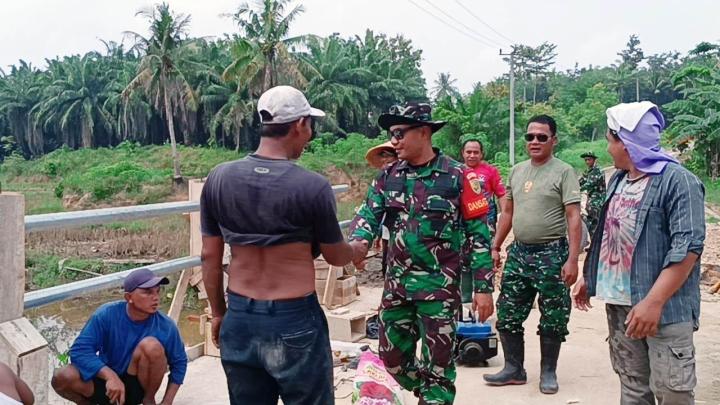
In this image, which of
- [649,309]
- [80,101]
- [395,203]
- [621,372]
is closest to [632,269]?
[649,309]

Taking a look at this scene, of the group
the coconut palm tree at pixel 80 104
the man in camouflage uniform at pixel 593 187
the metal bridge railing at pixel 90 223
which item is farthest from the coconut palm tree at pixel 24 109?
the metal bridge railing at pixel 90 223

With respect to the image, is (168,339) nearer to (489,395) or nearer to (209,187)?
(209,187)

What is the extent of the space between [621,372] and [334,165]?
31.2 meters

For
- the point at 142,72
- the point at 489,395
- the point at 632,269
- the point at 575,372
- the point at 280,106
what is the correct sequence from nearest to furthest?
the point at 280,106 < the point at 632,269 < the point at 489,395 < the point at 575,372 < the point at 142,72

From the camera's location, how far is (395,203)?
342cm

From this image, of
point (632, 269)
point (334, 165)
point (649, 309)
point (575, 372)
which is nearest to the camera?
point (649, 309)

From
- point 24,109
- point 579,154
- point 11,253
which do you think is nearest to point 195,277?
point 11,253

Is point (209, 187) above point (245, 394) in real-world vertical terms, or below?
above

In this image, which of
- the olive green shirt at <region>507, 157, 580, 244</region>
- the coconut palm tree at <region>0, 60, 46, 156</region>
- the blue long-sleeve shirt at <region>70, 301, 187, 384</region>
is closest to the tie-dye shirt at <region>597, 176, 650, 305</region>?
the olive green shirt at <region>507, 157, 580, 244</region>

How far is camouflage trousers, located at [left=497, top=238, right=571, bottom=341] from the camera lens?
423cm

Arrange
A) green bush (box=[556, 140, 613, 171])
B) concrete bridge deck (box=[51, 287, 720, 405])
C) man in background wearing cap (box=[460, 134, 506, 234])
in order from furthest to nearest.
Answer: green bush (box=[556, 140, 613, 171]), man in background wearing cap (box=[460, 134, 506, 234]), concrete bridge deck (box=[51, 287, 720, 405])

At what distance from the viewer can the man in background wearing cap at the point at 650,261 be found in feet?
8.82

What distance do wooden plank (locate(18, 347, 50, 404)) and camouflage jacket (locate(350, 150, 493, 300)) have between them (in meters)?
1.48

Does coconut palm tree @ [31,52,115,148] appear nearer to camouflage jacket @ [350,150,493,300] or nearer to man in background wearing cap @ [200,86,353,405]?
camouflage jacket @ [350,150,493,300]
